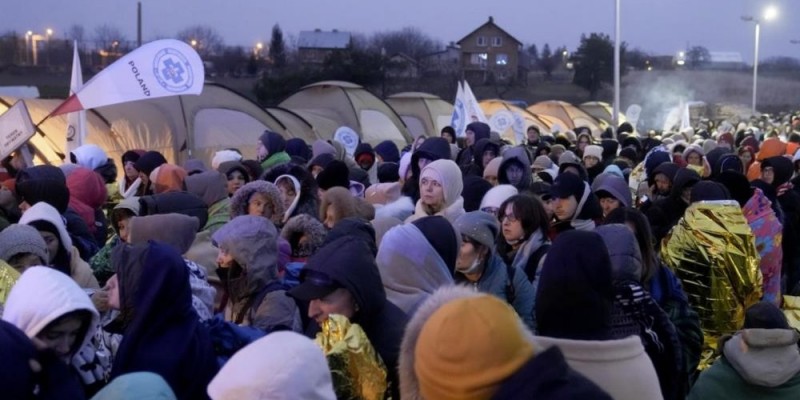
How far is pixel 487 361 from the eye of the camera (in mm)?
2582

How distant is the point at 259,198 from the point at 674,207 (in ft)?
10.9

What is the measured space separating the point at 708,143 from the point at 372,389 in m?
13.0

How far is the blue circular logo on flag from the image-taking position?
10188 mm

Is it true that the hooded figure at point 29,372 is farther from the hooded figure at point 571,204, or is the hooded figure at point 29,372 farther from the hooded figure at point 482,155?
the hooded figure at point 482,155

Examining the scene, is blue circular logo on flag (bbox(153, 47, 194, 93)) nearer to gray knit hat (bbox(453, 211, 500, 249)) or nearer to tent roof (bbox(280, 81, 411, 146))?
gray knit hat (bbox(453, 211, 500, 249))

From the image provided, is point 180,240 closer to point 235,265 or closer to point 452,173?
point 235,265

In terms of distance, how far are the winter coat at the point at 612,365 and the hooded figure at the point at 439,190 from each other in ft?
11.6

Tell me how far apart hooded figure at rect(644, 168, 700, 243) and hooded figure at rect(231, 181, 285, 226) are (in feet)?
9.85

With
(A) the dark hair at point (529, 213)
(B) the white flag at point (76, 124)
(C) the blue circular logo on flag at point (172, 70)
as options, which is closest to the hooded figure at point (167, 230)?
Result: (A) the dark hair at point (529, 213)

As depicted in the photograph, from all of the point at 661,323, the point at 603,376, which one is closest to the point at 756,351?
A: the point at 661,323

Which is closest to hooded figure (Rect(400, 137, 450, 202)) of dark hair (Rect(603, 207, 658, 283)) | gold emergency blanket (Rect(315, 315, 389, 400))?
dark hair (Rect(603, 207, 658, 283))

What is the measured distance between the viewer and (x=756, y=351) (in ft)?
13.5

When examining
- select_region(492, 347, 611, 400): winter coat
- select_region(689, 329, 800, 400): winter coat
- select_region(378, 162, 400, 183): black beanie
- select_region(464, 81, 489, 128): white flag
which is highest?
select_region(464, 81, 489, 128): white flag

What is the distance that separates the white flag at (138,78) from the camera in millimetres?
10117
